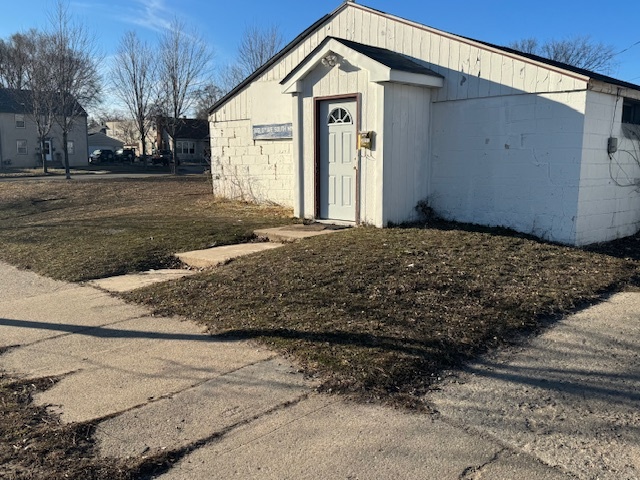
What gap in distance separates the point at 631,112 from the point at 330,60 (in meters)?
5.85

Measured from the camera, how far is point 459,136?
10102 millimetres

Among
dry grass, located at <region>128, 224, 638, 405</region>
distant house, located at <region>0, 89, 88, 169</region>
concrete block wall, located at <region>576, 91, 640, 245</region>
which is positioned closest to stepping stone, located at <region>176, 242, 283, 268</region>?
dry grass, located at <region>128, 224, 638, 405</region>

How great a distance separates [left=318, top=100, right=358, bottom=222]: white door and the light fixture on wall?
69 cm

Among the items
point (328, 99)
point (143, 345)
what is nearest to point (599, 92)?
point (328, 99)

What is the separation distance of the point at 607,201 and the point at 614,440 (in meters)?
7.48

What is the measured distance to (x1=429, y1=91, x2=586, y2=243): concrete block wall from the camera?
8.76 meters

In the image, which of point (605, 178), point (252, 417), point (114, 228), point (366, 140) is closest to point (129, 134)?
point (114, 228)

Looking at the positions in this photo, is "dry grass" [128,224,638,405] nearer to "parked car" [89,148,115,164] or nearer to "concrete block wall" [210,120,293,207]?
"concrete block wall" [210,120,293,207]

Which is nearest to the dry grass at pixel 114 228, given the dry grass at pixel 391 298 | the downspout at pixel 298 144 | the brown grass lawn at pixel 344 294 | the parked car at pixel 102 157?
the brown grass lawn at pixel 344 294

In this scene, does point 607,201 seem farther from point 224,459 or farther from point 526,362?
point 224,459

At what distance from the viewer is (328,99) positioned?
34.0 feet

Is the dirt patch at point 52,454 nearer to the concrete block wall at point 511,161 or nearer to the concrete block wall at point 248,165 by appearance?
the concrete block wall at point 511,161

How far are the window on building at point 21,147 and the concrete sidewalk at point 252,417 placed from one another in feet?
178

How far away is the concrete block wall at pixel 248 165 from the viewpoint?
544 inches
